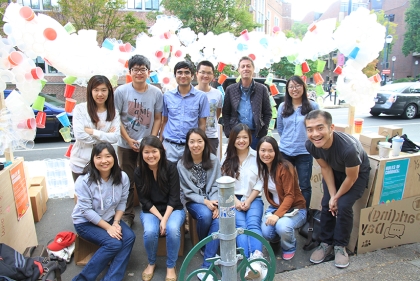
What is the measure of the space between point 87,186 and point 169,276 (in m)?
0.98

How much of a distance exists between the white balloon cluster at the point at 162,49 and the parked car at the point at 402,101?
863 cm

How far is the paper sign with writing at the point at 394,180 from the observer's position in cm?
280

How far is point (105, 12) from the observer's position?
45.3 ft

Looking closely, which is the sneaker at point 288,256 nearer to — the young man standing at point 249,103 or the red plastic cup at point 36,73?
the young man standing at point 249,103

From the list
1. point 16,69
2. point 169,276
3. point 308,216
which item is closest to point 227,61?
point 308,216

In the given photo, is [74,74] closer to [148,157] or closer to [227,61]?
[148,157]

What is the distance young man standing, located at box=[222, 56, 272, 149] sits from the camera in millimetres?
3621

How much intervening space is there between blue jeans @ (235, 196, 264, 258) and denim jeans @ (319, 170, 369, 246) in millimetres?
605

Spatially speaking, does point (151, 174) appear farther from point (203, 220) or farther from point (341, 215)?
point (341, 215)

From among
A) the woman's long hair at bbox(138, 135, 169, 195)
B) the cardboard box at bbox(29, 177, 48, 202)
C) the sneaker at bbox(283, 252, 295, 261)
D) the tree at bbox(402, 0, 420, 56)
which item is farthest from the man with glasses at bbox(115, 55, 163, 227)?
the tree at bbox(402, 0, 420, 56)

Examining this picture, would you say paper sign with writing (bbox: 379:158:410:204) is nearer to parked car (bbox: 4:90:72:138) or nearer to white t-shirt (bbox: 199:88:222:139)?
white t-shirt (bbox: 199:88:222:139)

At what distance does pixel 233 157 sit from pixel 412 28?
3892cm

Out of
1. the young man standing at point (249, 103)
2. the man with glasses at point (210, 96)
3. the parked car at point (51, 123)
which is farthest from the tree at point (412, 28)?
the man with glasses at point (210, 96)

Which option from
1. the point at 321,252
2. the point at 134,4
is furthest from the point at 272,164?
the point at 134,4
